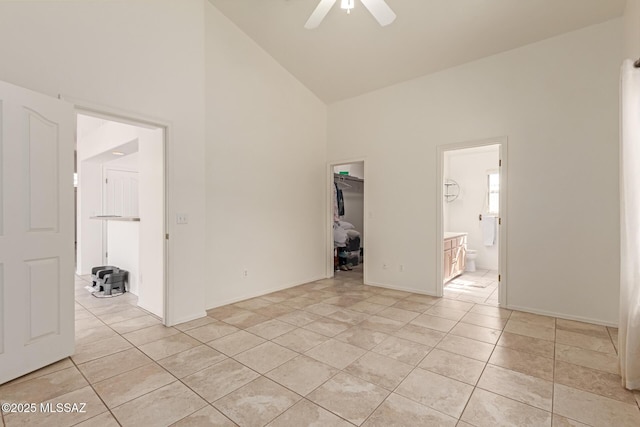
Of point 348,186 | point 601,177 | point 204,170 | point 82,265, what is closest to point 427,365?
point 601,177

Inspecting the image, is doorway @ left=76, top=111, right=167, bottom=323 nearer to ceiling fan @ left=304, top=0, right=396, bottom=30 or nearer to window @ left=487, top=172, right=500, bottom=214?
ceiling fan @ left=304, top=0, right=396, bottom=30

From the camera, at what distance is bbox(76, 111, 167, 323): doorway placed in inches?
136

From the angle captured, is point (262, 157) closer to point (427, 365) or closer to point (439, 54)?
point (439, 54)

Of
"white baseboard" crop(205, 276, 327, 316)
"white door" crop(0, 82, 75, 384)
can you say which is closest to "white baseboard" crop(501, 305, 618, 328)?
"white baseboard" crop(205, 276, 327, 316)

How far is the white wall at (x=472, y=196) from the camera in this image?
6348 mm

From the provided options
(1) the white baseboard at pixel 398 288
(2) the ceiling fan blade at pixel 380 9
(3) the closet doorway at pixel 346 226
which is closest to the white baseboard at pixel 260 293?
(3) the closet doorway at pixel 346 226

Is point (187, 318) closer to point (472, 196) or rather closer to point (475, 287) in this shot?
point (475, 287)

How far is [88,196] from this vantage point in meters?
5.89

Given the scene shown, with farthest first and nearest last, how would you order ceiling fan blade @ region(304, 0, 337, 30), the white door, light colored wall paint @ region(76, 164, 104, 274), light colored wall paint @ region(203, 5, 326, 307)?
1. light colored wall paint @ region(76, 164, 104, 274)
2. light colored wall paint @ region(203, 5, 326, 307)
3. ceiling fan blade @ region(304, 0, 337, 30)
4. the white door

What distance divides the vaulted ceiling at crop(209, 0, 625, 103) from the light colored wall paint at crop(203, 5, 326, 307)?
367 millimetres

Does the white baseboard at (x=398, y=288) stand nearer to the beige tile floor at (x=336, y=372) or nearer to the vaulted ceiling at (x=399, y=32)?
the beige tile floor at (x=336, y=372)

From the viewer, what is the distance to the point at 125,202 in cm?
629

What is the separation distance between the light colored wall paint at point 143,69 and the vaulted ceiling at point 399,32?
0.98 metres

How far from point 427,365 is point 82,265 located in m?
6.47
